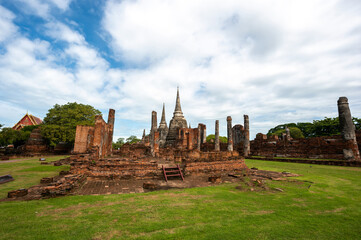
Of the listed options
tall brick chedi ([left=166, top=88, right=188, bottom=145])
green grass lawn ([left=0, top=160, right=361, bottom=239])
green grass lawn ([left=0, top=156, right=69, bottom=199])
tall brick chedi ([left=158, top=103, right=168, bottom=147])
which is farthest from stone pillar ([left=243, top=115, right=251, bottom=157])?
tall brick chedi ([left=158, top=103, right=168, bottom=147])

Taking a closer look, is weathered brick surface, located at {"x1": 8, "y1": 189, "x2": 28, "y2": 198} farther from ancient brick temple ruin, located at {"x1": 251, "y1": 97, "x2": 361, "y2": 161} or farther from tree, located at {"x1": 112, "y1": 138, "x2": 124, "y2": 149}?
tree, located at {"x1": 112, "y1": 138, "x2": 124, "y2": 149}

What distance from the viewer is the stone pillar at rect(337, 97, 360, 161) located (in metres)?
14.5

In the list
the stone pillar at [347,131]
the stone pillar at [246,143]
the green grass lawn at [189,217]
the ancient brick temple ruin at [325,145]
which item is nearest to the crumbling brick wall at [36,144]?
the green grass lawn at [189,217]

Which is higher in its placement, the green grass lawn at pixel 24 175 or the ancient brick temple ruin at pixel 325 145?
the ancient brick temple ruin at pixel 325 145

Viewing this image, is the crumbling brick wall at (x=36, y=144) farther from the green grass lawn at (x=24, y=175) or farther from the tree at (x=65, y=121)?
the green grass lawn at (x=24, y=175)

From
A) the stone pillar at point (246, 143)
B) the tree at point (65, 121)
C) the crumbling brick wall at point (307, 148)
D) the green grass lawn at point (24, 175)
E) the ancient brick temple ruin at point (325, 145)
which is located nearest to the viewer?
the green grass lawn at point (24, 175)

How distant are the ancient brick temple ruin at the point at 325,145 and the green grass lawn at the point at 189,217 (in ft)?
42.7

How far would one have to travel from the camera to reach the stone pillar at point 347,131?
14.5 m

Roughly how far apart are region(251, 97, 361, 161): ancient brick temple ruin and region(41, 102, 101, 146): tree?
25482 millimetres

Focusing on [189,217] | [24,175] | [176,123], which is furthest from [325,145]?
[176,123]

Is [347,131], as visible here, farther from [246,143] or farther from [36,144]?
[36,144]

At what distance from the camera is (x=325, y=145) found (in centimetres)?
1772

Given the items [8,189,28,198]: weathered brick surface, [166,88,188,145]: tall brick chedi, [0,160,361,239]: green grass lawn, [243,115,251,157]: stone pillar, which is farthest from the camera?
[166,88,188,145]: tall brick chedi

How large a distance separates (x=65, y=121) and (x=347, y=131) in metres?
33.7
